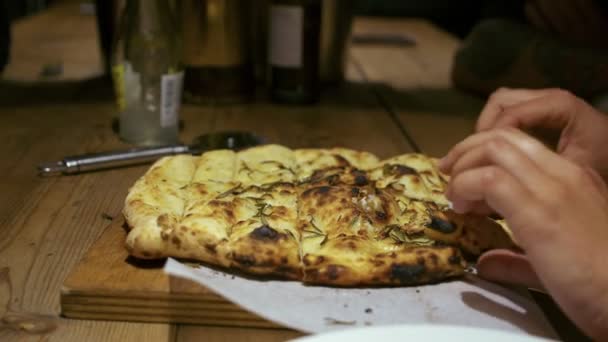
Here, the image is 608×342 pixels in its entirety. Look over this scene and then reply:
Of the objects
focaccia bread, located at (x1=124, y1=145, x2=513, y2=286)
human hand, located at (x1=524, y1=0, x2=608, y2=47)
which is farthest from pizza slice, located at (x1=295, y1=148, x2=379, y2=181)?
human hand, located at (x1=524, y1=0, x2=608, y2=47)

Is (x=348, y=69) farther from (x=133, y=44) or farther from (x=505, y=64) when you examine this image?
(x=133, y=44)

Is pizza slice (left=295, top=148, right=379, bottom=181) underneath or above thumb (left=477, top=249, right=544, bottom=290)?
underneath

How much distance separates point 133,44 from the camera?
1390 mm

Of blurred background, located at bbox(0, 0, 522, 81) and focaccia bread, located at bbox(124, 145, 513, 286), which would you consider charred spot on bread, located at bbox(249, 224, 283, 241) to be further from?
blurred background, located at bbox(0, 0, 522, 81)

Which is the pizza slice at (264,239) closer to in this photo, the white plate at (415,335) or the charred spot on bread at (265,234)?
the charred spot on bread at (265,234)

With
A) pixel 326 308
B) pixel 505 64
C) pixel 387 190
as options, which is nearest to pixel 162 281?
pixel 326 308

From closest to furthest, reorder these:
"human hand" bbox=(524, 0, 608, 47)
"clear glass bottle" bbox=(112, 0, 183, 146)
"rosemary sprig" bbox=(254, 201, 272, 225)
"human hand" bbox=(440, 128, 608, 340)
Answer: "human hand" bbox=(440, 128, 608, 340)
"rosemary sprig" bbox=(254, 201, 272, 225)
"clear glass bottle" bbox=(112, 0, 183, 146)
"human hand" bbox=(524, 0, 608, 47)

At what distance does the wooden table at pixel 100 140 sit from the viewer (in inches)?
30.4

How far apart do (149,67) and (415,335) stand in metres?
1.01

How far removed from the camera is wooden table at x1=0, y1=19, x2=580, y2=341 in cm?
77

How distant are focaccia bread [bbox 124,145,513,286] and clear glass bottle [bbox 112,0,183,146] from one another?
0.38m

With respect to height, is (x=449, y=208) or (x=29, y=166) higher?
(x=449, y=208)

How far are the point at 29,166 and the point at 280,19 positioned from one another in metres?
0.73

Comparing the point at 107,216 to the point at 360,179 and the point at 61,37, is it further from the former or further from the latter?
the point at 61,37
